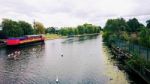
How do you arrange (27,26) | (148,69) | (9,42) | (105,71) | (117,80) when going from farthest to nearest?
1. (27,26)
2. (9,42)
3. (105,71)
4. (117,80)
5. (148,69)

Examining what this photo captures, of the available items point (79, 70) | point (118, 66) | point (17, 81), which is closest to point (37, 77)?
point (17, 81)

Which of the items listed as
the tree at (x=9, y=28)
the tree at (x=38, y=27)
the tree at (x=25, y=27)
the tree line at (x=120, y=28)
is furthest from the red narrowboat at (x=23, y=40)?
the tree at (x=38, y=27)

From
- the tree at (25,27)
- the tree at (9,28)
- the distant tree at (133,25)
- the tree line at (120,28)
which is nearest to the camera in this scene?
the tree line at (120,28)

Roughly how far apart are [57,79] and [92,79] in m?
5.12

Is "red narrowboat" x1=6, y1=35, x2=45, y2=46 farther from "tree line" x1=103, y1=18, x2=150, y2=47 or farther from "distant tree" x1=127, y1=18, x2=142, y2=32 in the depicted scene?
"distant tree" x1=127, y1=18, x2=142, y2=32

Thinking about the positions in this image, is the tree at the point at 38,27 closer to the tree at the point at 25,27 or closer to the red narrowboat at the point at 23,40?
the tree at the point at 25,27

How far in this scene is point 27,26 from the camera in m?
147

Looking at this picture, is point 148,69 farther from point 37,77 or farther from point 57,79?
point 37,77

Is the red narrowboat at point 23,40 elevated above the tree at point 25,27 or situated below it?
below

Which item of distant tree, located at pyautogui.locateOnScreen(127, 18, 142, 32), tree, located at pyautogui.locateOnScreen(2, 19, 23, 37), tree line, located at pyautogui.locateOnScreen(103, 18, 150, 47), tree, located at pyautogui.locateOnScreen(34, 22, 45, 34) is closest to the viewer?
tree line, located at pyautogui.locateOnScreen(103, 18, 150, 47)

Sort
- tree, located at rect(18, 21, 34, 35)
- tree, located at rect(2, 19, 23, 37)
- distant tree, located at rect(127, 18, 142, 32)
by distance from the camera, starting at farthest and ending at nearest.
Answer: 1. distant tree, located at rect(127, 18, 142, 32)
2. tree, located at rect(18, 21, 34, 35)
3. tree, located at rect(2, 19, 23, 37)

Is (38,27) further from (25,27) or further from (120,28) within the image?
(120,28)

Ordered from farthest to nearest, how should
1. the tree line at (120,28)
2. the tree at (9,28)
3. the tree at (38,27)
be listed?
the tree at (38,27) → the tree at (9,28) → the tree line at (120,28)

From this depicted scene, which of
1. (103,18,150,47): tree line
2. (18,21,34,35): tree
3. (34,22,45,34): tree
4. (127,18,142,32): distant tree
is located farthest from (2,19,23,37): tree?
(127,18,142,32): distant tree
